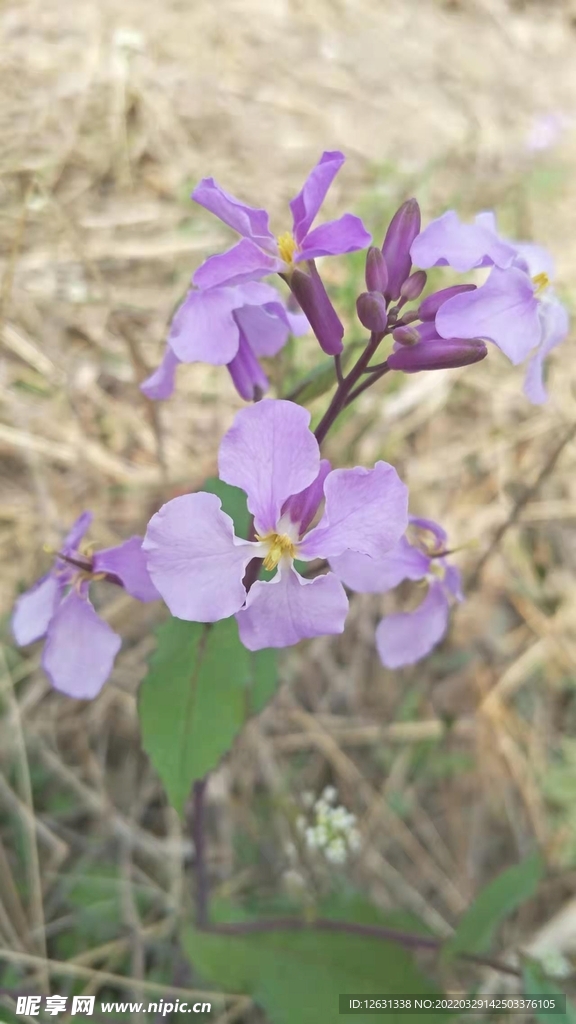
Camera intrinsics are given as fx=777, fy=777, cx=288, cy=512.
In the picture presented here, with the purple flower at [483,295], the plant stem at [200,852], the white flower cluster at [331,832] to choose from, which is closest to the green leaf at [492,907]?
the white flower cluster at [331,832]

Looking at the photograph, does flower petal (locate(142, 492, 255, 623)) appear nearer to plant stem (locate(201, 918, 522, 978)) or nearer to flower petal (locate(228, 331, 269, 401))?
flower petal (locate(228, 331, 269, 401))

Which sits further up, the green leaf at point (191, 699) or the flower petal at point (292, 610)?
the flower petal at point (292, 610)

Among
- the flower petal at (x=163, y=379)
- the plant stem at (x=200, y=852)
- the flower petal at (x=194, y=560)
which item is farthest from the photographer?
the plant stem at (x=200, y=852)

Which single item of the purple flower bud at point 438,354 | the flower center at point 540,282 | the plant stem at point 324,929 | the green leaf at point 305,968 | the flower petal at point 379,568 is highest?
the flower center at point 540,282

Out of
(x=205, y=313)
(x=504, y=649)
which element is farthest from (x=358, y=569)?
(x=504, y=649)

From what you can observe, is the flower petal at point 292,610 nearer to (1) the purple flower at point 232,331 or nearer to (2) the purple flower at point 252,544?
(2) the purple flower at point 252,544

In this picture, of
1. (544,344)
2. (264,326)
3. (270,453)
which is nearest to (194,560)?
(270,453)

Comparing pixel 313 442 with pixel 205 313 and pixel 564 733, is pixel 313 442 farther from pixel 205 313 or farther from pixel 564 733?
pixel 564 733
